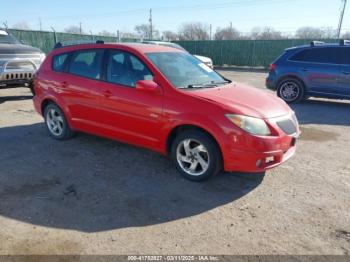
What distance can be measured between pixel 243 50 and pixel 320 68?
15636 mm

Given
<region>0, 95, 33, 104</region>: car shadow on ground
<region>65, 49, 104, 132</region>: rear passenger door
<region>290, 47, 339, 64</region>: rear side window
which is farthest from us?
<region>0, 95, 33, 104</region>: car shadow on ground

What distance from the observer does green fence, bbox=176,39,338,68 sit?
23.2 metres

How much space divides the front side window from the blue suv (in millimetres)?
6477

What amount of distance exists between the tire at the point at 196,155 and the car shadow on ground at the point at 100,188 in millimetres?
143

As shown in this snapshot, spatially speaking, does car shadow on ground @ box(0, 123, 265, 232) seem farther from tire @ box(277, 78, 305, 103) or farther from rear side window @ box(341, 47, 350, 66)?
rear side window @ box(341, 47, 350, 66)

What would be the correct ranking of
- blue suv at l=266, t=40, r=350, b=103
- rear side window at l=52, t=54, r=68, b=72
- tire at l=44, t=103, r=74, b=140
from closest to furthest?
rear side window at l=52, t=54, r=68, b=72, tire at l=44, t=103, r=74, b=140, blue suv at l=266, t=40, r=350, b=103

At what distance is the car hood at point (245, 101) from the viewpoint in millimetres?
4026

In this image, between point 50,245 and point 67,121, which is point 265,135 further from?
point 67,121

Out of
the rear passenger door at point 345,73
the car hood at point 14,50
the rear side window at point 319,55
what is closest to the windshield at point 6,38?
the car hood at point 14,50

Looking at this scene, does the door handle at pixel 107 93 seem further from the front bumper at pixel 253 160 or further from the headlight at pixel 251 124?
the front bumper at pixel 253 160

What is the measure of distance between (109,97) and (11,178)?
1.70m

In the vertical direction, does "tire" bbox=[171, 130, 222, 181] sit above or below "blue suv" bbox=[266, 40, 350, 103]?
below

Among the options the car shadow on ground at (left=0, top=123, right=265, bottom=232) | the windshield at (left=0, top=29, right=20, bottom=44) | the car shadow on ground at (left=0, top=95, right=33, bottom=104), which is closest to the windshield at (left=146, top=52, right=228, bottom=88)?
the car shadow on ground at (left=0, top=123, right=265, bottom=232)

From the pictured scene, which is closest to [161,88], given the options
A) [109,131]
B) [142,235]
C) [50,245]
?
[109,131]
